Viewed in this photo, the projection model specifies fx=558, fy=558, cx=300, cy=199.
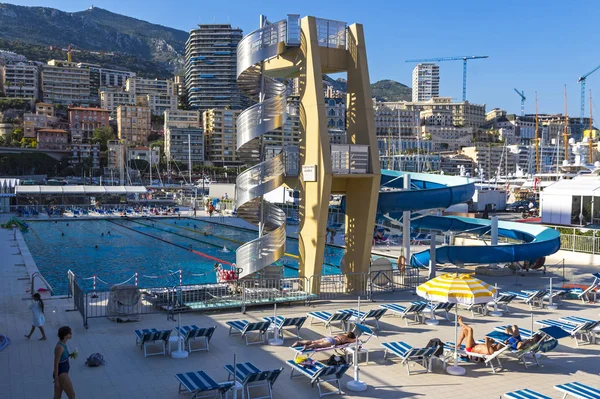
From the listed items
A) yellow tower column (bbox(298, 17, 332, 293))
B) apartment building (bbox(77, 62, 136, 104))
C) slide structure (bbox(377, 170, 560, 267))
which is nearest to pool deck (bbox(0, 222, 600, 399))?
yellow tower column (bbox(298, 17, 332, 293))

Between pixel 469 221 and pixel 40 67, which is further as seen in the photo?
pixel 40 67

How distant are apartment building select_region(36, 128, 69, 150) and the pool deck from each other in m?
117

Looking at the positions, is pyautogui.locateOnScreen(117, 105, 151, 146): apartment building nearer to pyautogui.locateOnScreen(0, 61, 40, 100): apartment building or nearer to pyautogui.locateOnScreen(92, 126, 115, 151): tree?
pyautogui.locateOnScreen(92, 126, 115, 151): tree

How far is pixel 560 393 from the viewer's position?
880cm

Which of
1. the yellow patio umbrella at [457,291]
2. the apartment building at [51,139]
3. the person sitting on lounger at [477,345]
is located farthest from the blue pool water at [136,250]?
the apartment building at [51,139]

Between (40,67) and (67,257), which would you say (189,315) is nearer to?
(67,257)

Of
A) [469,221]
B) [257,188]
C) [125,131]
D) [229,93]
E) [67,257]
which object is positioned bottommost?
[67,257]

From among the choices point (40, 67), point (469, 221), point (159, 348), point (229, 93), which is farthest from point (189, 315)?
Result: point (40, 67)

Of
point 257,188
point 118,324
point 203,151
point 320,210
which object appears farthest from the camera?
point 203,151

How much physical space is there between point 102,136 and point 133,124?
13.0 metres

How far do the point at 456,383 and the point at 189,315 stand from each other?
681 centimetres

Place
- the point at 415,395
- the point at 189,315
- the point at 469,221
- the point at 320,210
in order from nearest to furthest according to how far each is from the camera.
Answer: the point at 415,395, the point at 189,315, the point at 320,210, the point at 469,221

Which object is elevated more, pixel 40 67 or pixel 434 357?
pixel 40 67

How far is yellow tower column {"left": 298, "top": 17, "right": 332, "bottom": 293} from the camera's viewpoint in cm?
1512
